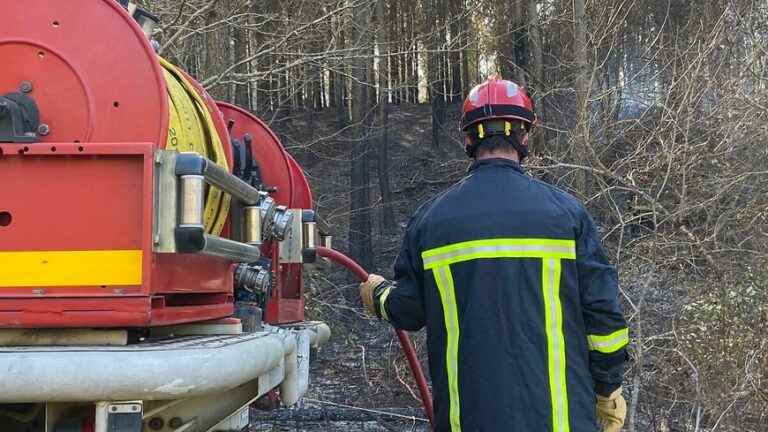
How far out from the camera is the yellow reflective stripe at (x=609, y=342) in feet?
9.57

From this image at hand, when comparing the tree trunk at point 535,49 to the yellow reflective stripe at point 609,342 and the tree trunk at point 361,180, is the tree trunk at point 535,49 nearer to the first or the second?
the tree trunk at point 361,180

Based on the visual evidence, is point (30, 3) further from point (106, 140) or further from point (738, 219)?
point (738, 219)

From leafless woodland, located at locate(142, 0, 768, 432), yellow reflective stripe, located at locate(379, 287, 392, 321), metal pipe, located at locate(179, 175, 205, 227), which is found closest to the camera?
metal pipe, located at locate(179, 175, 205, 227)

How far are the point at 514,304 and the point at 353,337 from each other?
7435 mm

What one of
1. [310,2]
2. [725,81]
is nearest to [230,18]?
[310,2]

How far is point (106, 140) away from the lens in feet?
8.20

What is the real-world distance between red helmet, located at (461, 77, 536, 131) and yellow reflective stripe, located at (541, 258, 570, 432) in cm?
63

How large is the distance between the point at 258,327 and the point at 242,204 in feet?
2.12

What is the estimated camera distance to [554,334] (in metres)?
2.87

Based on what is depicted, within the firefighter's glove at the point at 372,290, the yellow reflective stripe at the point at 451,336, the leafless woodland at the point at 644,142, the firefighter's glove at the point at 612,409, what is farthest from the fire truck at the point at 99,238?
the leafless woodland at the point at 644,142

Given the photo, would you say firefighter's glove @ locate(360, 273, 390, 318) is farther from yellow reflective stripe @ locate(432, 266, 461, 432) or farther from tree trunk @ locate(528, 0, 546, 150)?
tree trunk @ locate(528, 0, 546, 150)

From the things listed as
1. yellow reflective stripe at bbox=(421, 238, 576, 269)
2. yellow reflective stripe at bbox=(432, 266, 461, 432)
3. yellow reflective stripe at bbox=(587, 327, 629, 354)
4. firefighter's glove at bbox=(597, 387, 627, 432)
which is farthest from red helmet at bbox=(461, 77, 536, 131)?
firefighter's glove at bbox=(597, 387, 627, 432)

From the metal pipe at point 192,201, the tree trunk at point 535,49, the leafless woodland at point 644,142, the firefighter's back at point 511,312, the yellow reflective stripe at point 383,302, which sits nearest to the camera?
the metal pipe at point 192,201

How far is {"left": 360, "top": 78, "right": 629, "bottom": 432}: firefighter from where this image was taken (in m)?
2.83
